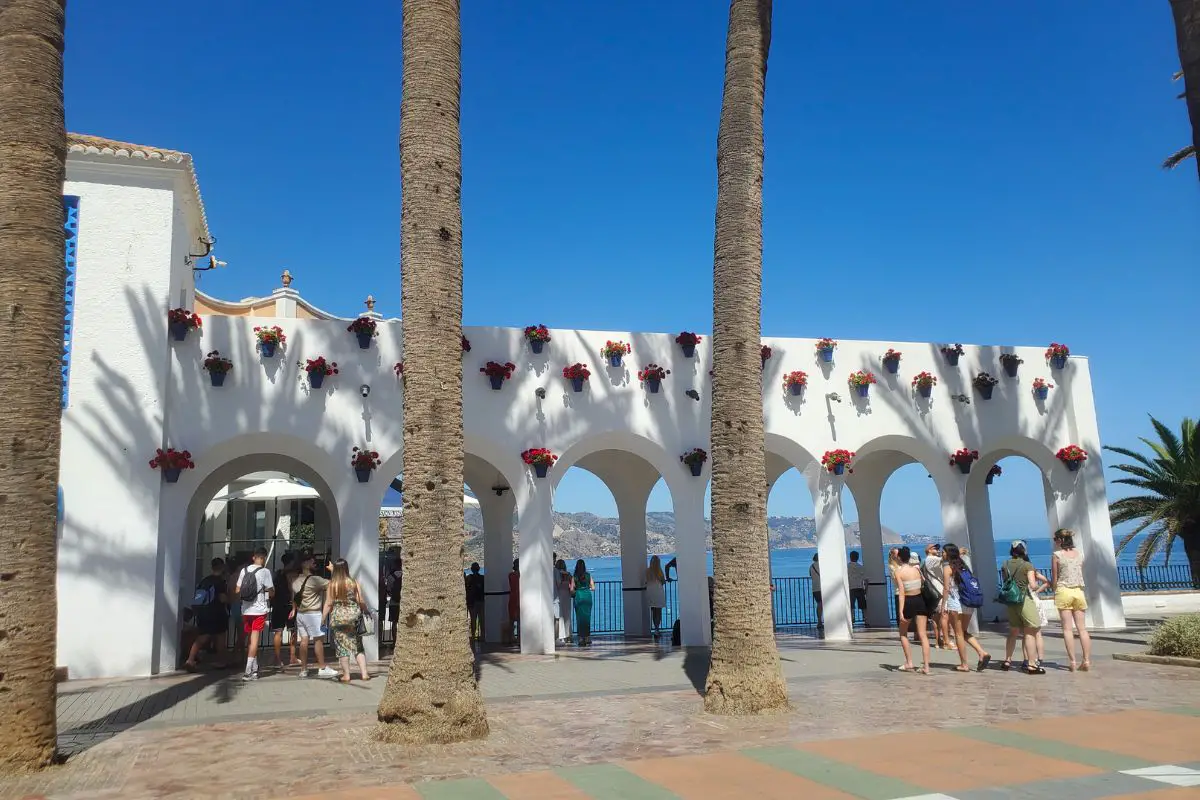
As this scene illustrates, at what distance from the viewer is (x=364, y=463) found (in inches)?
529

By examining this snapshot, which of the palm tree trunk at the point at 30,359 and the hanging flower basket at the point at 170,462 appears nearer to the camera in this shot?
the palm tree trunk at the point at 30,359

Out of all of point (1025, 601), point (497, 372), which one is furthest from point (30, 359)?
point (1025, 601)

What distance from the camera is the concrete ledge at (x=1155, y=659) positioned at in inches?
433

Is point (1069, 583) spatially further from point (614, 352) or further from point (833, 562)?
point (614, 352)

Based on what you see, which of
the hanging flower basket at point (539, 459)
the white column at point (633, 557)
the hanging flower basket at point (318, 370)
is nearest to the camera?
the hanging flower basket at point (318, 370)

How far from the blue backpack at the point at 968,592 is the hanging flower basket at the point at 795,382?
543cm

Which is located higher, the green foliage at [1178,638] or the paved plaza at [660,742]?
the green foliage at [1178,638]

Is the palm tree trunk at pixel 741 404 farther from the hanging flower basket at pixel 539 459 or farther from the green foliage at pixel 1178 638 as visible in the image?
the green foliage at pixel 1178 638

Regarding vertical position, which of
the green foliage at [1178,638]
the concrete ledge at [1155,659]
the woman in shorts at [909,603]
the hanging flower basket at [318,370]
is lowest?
the concrete ledge at [1155,659]

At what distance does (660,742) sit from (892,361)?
11.0 m

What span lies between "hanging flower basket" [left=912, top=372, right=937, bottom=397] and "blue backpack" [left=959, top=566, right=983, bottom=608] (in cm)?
609

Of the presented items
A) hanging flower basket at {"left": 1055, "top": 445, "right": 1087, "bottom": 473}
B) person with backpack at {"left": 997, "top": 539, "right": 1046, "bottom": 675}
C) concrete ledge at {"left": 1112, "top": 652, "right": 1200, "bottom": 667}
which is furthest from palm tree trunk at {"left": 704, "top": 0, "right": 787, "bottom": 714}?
hanging flower basket at {"left": 1055, "top": 445, "right": 1087, "bottom": 473}

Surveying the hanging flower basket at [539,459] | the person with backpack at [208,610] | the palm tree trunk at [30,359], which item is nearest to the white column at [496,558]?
the hanging flower basket at [539,459]

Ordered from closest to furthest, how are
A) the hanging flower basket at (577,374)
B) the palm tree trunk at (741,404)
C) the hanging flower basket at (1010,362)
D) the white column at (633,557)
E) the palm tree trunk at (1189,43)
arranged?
the palm tree trunk at (1189,43)
the palm tree trunk at (741,404)
the hanging flower basket at (577,374)
the hanging flower basket at (1010,362)
the white column at (633,557)
